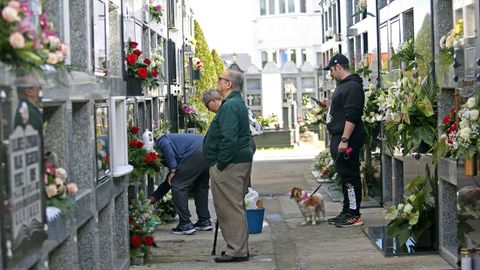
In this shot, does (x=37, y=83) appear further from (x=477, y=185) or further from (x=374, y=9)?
(x=374, y=9)

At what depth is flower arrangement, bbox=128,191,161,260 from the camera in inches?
309

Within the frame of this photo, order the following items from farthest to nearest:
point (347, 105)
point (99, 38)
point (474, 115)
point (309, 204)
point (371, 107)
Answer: point (371, 107) < point (309, 204) < point (347, 105) < point (99, 38) < point (474, 115)

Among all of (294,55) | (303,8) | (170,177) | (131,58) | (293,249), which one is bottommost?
(293,249)

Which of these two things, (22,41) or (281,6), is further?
(281,6)

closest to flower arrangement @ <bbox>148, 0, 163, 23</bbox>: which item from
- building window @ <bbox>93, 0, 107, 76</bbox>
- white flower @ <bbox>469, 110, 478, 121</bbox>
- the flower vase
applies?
building window @ <bbox>93, 0, 107, 76</bbox>

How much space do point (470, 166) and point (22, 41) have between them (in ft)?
12.2

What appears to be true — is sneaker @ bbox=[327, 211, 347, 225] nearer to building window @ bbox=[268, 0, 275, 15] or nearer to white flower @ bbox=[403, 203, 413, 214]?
white flower @ bbox=[403, 203, 413, 214]

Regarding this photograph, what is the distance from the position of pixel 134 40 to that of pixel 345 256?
300 centimetres

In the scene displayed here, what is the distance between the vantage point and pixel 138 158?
8.48 m

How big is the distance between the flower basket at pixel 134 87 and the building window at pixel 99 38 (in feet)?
5.14

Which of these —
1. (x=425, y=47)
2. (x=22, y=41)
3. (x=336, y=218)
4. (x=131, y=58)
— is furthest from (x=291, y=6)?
(x=22, y=41)

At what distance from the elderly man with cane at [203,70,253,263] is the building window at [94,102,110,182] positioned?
1.23m

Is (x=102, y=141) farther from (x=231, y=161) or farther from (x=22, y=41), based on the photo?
(x=22, y=41)

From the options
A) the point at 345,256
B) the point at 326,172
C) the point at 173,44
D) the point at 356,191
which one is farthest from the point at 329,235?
the point at 173,44
